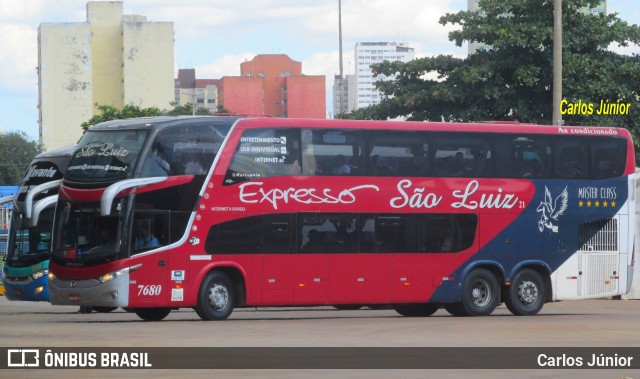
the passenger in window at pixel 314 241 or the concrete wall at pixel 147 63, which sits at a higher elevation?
the concrete wall at pixel 147 63

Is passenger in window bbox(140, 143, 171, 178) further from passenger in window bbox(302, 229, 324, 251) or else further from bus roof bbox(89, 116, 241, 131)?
passenger in window bbox(302, 229, 324, 251)

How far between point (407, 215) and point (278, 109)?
13935 centimetres

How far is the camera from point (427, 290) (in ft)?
88.7

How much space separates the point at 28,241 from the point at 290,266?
8.53 m

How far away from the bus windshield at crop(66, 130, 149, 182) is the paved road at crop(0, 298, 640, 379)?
275 centimetres

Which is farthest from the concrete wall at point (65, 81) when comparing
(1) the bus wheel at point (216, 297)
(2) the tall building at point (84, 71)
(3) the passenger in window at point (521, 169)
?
(1) the bus wheel at point (216, 297)

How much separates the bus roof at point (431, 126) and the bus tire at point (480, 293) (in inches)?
119

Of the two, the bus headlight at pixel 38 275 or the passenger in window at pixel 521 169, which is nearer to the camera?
the passenger in window at pixel 521 169

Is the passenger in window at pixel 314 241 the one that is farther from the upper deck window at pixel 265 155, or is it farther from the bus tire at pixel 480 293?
the bus tire at pixel 480 293

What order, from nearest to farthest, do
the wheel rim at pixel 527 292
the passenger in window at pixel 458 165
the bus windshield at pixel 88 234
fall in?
the bus windshield at pixel 88 234 < the passenger in window at pixel 458 165 < the wheel rim at pixel 527 292

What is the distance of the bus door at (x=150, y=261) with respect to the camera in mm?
24312

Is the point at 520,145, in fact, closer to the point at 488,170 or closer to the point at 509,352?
the point at 488,170

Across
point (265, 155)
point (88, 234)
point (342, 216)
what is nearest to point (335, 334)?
point (265, 155)

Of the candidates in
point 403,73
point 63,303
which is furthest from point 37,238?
point 403,73
